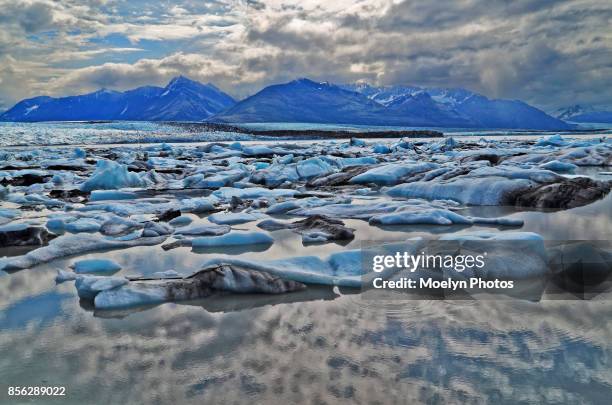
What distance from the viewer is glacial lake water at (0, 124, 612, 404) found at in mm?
2105

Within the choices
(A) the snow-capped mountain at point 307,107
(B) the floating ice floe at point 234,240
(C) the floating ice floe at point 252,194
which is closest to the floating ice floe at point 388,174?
(C) the floating ice floe at point 252,194

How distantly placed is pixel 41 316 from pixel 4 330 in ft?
0.73

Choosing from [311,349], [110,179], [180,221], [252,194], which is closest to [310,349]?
[311,349]

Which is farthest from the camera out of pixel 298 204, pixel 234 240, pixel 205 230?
pixel 298 204

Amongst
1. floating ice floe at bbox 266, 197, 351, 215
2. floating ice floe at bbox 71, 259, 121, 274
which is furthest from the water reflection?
floating ice floe at bbox 266, 197, 351, 215

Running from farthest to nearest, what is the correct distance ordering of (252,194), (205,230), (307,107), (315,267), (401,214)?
1. (307,107)
2. (252,194)
3. (401,214)
4. (205,230)
5. (315,267)

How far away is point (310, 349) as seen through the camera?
98.3 inches

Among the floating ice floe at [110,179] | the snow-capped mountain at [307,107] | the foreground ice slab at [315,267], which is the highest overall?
the snow-capped mountain at [307,107]

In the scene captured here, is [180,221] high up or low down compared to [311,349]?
down

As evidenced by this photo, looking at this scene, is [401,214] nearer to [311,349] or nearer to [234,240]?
[234,240]

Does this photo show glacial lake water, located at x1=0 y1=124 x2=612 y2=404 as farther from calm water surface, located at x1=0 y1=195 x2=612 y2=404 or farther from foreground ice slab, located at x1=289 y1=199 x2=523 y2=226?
foreground ice slab, located at x1=289 y1=199 x2=523 y2=226

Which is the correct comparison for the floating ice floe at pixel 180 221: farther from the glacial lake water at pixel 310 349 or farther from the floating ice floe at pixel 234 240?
the glacial lake water at pixel 310 349

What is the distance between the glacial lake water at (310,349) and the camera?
211 centimetres

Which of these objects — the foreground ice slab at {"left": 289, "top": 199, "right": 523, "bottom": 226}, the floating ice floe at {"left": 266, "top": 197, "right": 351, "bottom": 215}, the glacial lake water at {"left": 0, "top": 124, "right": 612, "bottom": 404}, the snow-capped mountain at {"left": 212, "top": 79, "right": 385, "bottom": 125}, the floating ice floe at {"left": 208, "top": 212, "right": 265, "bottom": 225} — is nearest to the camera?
the glacial lake water at {"left": 0, "top": 124, "right": 612, "bottom": 404}
